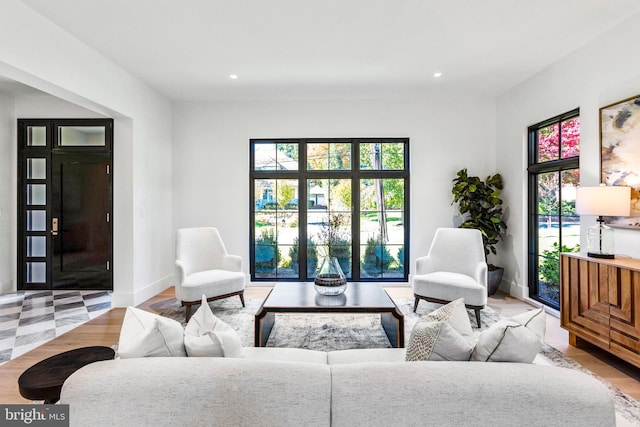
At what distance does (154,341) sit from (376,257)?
4179mm

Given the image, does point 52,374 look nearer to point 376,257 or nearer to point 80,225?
point 80,225

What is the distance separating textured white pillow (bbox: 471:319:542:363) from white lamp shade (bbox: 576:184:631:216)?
2199mm

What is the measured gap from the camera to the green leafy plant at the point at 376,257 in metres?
5.16

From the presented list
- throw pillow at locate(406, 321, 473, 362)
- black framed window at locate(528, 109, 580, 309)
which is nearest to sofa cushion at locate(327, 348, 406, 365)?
throw pillow at locate(406, 321, 473, 362)

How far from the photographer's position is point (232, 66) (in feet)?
12.6

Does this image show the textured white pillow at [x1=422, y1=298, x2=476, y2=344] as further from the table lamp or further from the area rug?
the table lamp

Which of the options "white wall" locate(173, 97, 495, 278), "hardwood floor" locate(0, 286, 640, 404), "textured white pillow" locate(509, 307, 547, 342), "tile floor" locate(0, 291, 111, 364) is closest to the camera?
"textured white pillow" locate(509, 307, 547, 342)

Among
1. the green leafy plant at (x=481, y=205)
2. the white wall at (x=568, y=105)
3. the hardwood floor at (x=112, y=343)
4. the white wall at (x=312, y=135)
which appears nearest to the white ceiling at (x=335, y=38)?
the white wall at (x=568, y=105)

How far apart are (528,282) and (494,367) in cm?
394

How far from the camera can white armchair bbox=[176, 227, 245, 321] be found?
3613mm

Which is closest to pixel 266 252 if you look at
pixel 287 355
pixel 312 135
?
pixel 312 135

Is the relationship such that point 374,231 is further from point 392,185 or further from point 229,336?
point 229,336

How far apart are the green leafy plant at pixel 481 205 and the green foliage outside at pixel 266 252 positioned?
9.13 ft

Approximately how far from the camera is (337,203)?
5.15 meters
